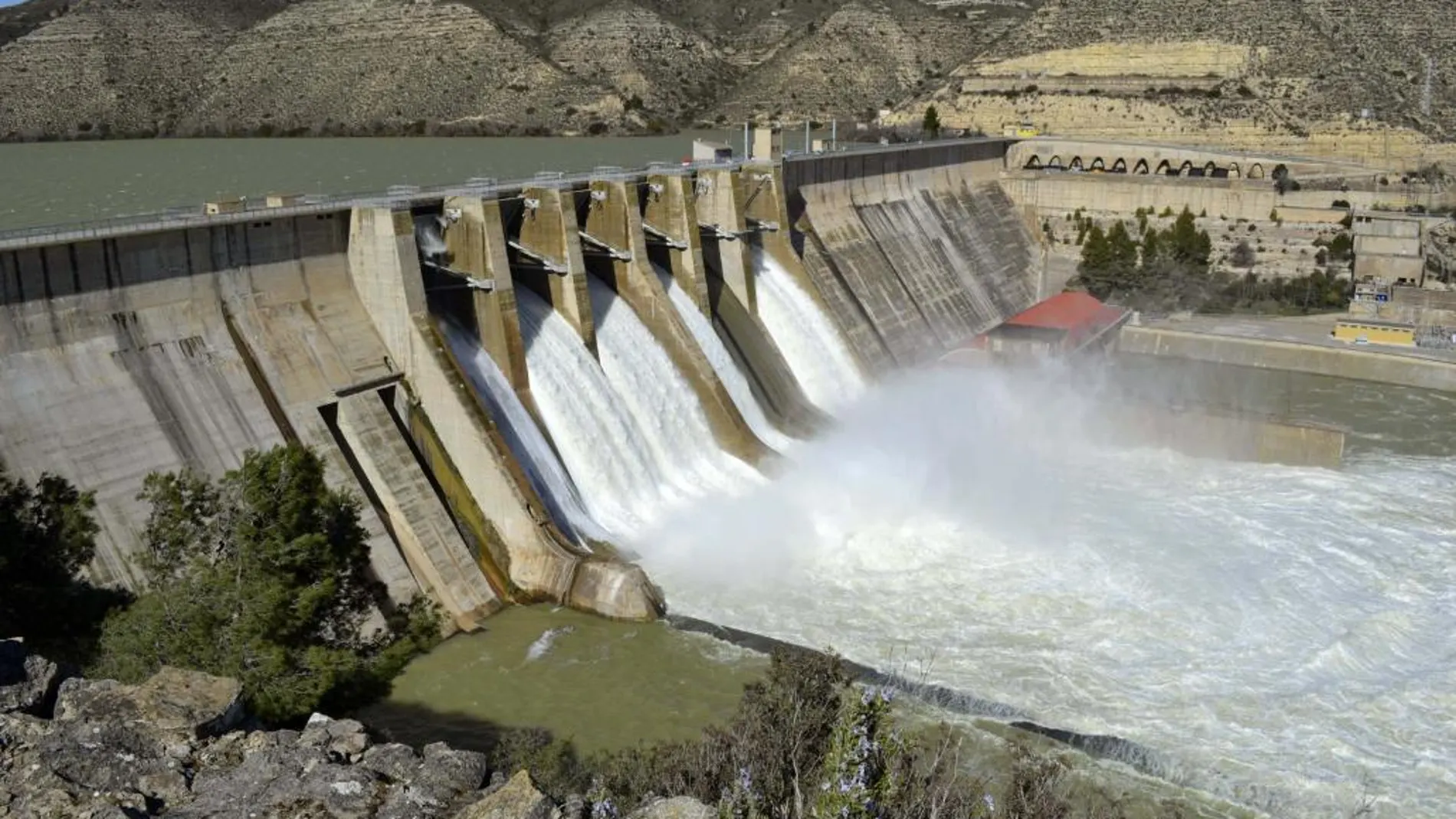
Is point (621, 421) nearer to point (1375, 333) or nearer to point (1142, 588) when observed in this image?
point (1142, 588)

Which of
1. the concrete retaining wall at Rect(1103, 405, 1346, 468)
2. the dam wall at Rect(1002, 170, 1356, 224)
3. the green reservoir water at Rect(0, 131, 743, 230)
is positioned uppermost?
the green reservoir water at Rect(0, 131, 743, 230)

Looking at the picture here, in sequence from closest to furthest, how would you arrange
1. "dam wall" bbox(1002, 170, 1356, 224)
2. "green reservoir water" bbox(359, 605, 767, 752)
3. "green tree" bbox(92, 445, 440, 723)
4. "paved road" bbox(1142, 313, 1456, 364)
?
"green tree" bbox(92, 445, 440, 723), "green reservoir water" bbox(359, 605, 767, 752), "paved road" bbox(1142, 313, 1456, 364), "dam wall" bbox(1002, 170, 1356, 224)

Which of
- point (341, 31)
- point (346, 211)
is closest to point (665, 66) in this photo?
point (341, 31)

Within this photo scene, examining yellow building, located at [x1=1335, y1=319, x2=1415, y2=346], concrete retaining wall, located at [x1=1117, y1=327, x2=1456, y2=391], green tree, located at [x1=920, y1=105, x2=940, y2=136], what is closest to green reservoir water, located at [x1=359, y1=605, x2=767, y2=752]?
concrete retaining wall, located at [x1=1117, y1=327, x2=1456, y2=391]

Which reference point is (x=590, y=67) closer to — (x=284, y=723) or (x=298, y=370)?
(x=298, y=370)

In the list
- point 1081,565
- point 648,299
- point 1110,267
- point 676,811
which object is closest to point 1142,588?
point 1081,565

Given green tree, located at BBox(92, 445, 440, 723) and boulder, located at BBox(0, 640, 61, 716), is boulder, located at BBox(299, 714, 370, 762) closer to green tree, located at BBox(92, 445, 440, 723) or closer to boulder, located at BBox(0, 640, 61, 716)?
boulder, located at BBox(0, 640, 61, 716)
